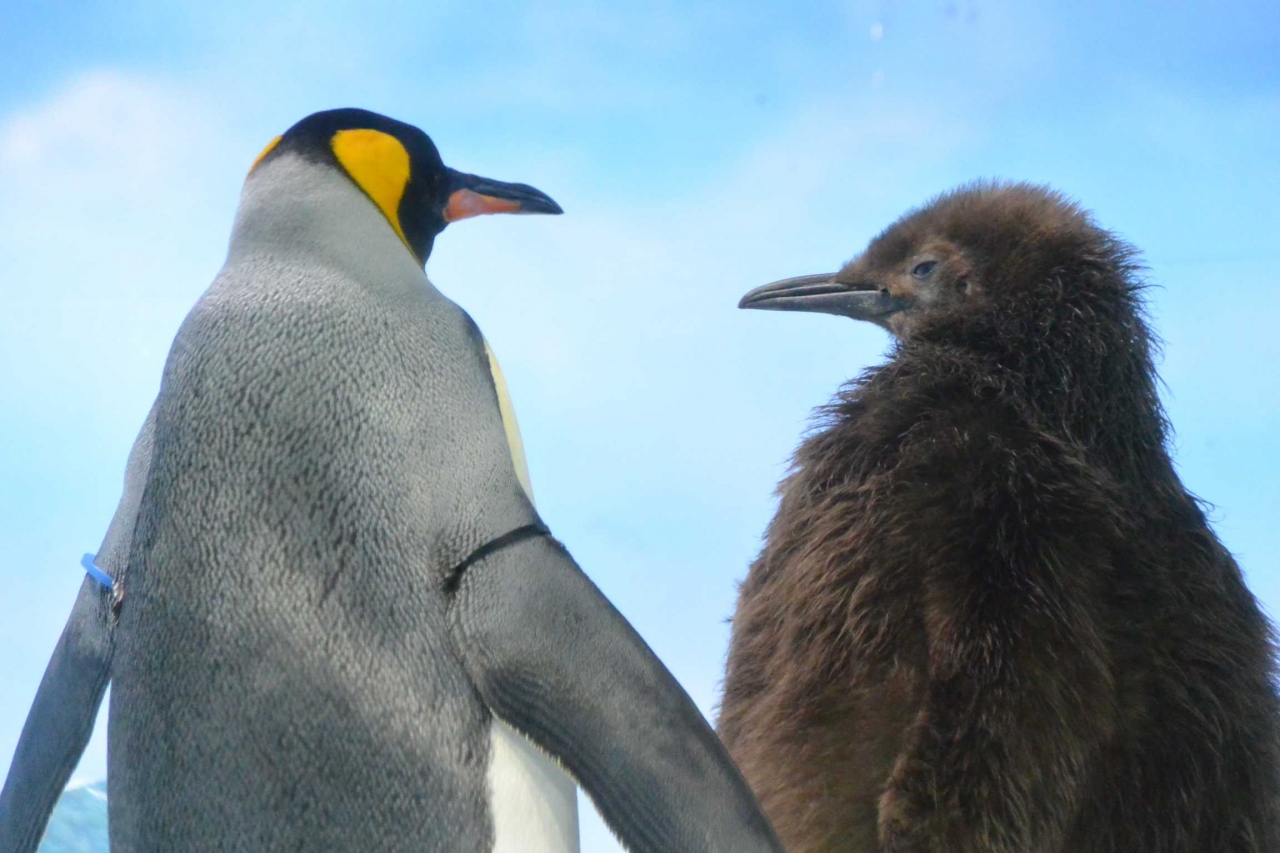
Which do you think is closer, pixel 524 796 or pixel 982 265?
pixel 524 796

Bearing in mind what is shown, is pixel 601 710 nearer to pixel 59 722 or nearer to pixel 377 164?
pixel 59 722

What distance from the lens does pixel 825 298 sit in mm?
2127

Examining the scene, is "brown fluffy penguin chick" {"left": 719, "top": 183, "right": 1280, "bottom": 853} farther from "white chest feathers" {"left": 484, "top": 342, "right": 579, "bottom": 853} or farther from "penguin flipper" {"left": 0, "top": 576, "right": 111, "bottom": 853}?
"penguin flipper" {"left": 0, "top": 576, "right": 111, "bottom": 853}

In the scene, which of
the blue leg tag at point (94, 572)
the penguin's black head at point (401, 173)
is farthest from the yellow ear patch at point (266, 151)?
the blue leg tag at point (94, 572)

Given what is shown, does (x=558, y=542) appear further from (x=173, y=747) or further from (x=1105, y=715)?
(x=1105, y=715)

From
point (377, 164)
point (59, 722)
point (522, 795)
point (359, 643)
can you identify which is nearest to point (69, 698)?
point (59, 722)

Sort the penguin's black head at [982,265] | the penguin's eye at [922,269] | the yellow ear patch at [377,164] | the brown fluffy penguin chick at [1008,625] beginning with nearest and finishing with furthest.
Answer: the brown fluffy penguin chick at [1008,625] → the yellow ear patch at [377,164] → the penguin's black head at [982,265] → the penguin's eye at [922,269]

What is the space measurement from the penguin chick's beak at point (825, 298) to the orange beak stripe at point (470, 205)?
1.77 ft

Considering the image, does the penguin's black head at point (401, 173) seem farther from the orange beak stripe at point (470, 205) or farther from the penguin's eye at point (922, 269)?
the penguin's eye at point (922, 269)

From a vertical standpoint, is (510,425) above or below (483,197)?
below

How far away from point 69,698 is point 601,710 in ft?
2.09

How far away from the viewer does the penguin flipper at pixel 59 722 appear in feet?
4.85

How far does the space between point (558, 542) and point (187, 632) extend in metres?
0.39

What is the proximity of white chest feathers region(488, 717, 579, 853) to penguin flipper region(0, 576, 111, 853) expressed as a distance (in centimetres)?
47
